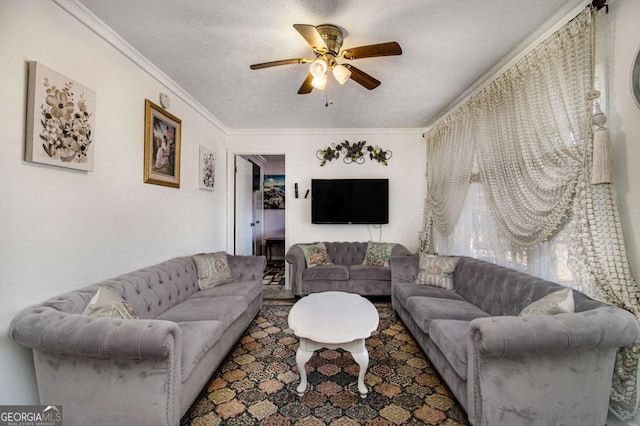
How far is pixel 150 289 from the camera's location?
2.06 m

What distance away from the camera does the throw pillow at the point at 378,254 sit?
381 centimetres

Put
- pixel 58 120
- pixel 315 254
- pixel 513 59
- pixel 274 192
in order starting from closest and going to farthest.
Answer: pixel 58 120, pixel 513 59, pixel 315 254, pixel 274 192

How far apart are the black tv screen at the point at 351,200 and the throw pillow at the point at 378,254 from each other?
400 mm

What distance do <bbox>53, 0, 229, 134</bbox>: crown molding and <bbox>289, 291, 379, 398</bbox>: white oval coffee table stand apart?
2.49 m

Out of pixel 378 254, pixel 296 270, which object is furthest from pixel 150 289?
pixel 378 254

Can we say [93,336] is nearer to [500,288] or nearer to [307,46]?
[307,46]

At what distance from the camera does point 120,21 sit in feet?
6.07

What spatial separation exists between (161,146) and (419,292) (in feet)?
9.85

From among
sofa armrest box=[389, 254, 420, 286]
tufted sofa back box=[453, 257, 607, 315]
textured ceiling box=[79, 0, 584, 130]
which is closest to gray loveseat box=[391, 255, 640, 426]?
tufted sofa back box=[453, 257, 607, 315]

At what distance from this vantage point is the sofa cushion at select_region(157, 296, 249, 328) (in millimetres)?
2012

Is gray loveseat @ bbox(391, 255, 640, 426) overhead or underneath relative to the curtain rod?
underneath

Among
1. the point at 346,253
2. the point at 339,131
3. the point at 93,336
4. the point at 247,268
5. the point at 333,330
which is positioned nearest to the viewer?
the point at 93,336

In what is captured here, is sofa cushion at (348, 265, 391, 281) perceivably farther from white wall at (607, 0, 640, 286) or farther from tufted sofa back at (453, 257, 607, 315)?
white wall at (607, 0, 640, 286)

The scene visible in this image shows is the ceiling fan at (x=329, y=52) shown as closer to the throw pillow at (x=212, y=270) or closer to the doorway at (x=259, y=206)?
the throw pillow at (x=212, y=270)
